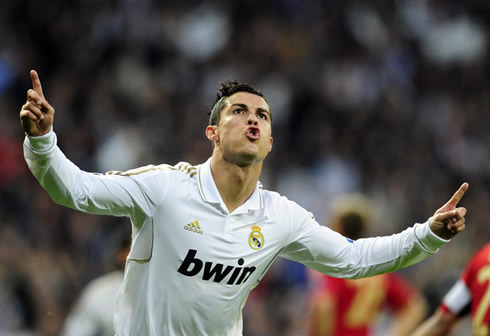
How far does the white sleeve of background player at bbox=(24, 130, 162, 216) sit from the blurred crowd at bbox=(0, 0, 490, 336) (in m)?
5.26

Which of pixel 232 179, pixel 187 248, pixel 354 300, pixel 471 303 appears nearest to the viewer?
pixel 187 248

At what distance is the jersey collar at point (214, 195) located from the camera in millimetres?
4387

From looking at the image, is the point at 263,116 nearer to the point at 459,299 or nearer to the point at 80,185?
the point at 80,185

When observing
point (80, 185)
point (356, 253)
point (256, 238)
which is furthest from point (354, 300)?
point (80, 185)

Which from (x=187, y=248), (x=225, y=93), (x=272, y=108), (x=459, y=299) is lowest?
(x=459, y=299)

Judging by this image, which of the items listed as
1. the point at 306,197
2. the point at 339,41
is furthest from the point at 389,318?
the point at 339,41

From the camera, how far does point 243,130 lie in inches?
174

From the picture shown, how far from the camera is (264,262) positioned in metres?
4.48

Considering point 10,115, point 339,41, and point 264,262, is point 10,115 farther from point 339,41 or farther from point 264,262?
point 264,262

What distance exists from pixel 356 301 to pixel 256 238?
9.52ft

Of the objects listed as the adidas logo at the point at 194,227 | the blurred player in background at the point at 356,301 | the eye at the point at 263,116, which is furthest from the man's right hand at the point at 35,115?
the blurred player in background at the point at 356,301

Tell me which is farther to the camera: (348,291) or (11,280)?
(11,280)

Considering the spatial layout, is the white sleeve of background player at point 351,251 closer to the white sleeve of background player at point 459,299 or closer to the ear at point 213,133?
the ear at point 213,133

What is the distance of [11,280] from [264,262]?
208 inches
